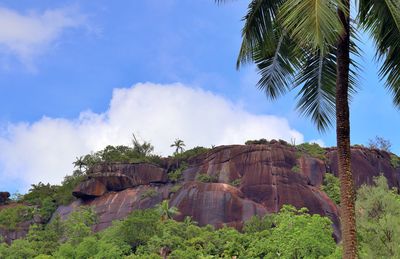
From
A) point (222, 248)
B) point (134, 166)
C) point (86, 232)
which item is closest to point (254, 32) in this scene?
point (222, 248)

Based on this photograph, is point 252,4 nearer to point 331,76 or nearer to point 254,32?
point 254,32

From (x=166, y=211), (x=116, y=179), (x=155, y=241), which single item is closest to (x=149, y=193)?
(x=116, y=179)

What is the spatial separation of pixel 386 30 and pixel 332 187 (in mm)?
59584

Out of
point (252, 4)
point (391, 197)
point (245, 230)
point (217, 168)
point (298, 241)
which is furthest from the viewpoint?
point (217, 168)

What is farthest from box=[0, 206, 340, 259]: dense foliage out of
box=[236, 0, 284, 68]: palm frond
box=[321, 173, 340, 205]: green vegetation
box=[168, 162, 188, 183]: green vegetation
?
box=[236, 0, 284, 68]: palm frond

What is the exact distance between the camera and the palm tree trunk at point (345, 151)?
798cm

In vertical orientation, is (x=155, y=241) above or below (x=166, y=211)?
below

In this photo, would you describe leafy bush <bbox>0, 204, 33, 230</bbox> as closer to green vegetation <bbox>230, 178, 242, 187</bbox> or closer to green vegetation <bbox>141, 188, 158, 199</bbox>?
green vegetation <bbox>141, 188, 158, 199</bbox>

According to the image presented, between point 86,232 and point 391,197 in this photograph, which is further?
point 86,232

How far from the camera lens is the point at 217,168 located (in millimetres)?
70000

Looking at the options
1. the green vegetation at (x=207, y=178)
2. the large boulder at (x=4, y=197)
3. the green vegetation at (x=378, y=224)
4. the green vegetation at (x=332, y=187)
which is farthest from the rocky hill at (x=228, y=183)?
the green vegetation at (x=378, y=224)

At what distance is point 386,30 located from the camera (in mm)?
8773

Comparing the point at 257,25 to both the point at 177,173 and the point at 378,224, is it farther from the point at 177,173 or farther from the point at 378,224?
the point at 177,173

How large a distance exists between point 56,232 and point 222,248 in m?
23.1
